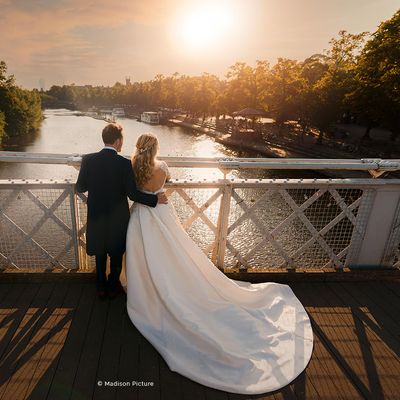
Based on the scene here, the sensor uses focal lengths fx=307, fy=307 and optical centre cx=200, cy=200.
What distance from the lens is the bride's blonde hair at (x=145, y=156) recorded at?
352cm

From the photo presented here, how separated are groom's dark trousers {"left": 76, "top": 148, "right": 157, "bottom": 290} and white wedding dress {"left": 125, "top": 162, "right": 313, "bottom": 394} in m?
0.20

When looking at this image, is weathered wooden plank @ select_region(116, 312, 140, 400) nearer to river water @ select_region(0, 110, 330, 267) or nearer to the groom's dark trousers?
the groom's dark trousers

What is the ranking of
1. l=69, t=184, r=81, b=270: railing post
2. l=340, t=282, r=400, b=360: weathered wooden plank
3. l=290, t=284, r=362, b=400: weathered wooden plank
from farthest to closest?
l=69, t=184, r=81, b=270: railing post, l=340, t=282, r=400, b=360: weathered wooden plank, l=290, t=284, r=362, b=400: weathered wooden plank

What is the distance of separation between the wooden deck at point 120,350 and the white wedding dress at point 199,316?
0.14 m

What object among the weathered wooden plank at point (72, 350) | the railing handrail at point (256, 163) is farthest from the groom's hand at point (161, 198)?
the weathered wooden plank at point (72, 350)

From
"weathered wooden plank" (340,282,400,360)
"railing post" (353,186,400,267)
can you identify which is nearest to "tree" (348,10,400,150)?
"railing post" (353,186,400,267)

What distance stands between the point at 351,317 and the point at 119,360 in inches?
122

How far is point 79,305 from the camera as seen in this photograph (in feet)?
13.5

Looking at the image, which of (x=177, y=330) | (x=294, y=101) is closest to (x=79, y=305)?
(x=177, y=330)

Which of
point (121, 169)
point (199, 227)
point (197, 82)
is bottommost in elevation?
point (199, 227)

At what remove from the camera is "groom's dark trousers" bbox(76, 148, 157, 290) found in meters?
3.64

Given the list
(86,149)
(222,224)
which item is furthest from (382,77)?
(86,149)

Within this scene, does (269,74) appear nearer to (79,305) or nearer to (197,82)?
(197,82)

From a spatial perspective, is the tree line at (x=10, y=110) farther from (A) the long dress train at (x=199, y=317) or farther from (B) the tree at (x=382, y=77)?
(A) the long dress train at (x=199, y=317)
